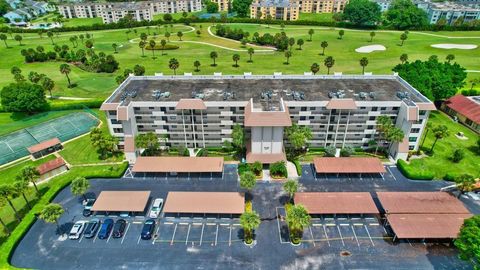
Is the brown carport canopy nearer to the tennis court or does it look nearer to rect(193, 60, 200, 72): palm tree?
the tennis court

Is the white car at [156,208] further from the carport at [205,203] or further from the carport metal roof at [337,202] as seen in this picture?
the carport metal roof at [337,202]

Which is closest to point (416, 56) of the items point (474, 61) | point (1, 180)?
point (474, 61)

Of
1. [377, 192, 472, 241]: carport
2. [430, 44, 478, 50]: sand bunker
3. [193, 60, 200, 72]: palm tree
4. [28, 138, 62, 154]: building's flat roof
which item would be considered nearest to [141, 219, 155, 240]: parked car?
[28, 138, 62, 154]: building's flat roof

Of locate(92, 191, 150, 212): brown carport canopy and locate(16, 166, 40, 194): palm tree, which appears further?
locate(16, 166, 40, 194): palm tree

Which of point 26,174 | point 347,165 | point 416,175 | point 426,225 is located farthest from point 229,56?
point 426,225

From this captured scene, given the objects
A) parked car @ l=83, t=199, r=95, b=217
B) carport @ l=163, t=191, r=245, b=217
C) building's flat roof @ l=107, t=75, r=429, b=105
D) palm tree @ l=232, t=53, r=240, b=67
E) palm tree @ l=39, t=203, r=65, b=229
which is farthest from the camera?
palm tree @ l=232, t=53, r=240, b=67

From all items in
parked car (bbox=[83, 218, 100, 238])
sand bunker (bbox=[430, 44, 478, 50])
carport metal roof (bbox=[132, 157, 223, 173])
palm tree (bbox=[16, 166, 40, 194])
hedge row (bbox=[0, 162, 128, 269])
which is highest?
sand bunker (bbox=[430, 44, 478, 50])

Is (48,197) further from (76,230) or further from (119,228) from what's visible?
(119,228)

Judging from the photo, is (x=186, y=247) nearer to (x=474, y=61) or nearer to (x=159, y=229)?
(x=159, y=229)
